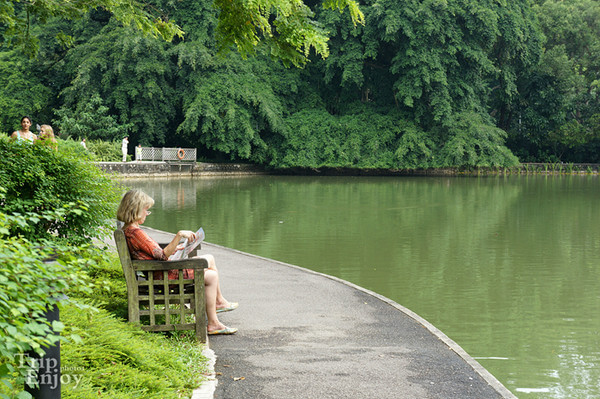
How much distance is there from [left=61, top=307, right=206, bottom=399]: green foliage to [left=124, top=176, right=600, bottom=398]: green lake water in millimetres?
3090

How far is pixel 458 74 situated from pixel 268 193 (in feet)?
73.7

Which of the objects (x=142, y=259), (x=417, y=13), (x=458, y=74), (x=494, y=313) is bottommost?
(x=494, y=313)

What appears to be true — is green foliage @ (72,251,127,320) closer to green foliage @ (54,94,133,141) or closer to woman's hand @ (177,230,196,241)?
woman's hand @ (177,230,196,241)

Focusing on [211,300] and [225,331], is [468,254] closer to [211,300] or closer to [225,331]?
[225,331]

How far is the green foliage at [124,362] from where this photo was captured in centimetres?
449

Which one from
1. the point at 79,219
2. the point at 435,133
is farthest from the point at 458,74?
the point at 79,219

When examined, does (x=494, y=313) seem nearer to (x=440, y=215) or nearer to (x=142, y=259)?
(x=142, y=259)

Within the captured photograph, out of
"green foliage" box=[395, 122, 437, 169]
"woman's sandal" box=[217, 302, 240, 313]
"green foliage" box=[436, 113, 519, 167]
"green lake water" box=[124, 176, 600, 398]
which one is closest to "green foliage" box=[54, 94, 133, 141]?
"green lake water" box=[124, 176, 600, 398]

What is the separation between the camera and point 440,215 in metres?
20.9

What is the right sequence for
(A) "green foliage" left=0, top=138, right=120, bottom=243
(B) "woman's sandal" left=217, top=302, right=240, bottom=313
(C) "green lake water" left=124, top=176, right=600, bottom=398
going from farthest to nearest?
(C) "green lake water" left=124, top=176, right=600, bottom=398 → (B) "woman's sandal" left=217, top=302, right=240, bottom=313 → (A) "green foliage" left=0, top=138, right=120, bottom=243

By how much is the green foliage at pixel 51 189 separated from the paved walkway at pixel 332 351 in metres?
1.73

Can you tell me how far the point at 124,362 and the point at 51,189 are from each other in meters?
2.40

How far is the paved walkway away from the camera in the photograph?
201 inches

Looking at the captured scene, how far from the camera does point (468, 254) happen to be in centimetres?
1388
